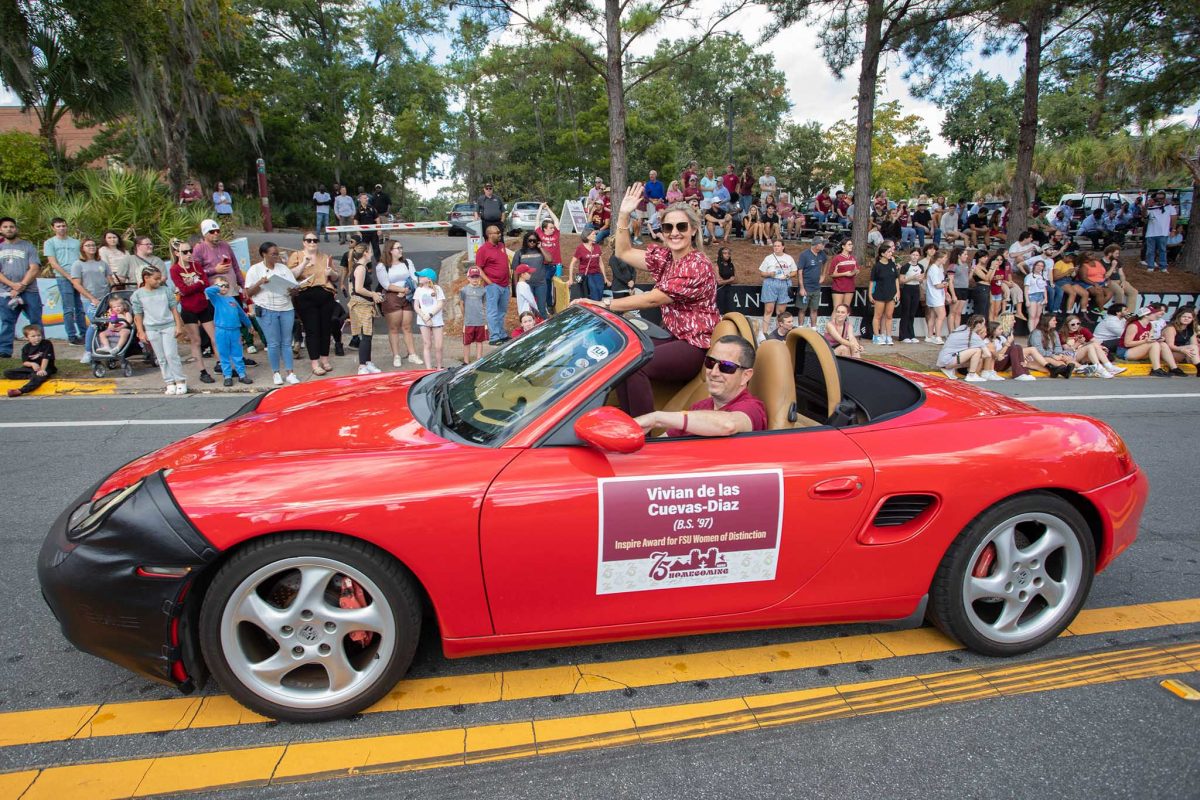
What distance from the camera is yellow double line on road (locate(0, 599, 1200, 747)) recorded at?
2.54 metres

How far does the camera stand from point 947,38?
15.7 meters

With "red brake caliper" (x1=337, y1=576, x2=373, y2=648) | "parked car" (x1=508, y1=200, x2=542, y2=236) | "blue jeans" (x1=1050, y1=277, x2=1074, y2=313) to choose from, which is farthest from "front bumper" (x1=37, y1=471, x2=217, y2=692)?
"parked car" (x1=508, y1=200, x2=542, y2=236)

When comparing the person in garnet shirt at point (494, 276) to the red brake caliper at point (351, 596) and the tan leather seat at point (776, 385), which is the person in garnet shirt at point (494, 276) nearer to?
the tan leather seat at point (776, 385)

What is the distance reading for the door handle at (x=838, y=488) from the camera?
2723mm

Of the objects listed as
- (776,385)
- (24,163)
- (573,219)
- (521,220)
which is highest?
(24,163)

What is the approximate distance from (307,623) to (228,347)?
22.6 feet

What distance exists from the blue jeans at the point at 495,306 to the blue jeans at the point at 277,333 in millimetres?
2662

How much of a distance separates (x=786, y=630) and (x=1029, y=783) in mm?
1076

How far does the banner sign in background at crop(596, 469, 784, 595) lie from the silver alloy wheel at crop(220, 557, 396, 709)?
793 mm

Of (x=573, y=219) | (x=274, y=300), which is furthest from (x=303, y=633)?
(x=573, y=219)

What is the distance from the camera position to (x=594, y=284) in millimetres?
12102

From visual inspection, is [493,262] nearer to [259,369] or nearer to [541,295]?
[541,295]

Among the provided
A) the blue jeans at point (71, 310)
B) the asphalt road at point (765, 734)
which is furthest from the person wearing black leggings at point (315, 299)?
the asphalt road at point (765, 734)

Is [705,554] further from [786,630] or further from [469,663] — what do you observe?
[469,663]
